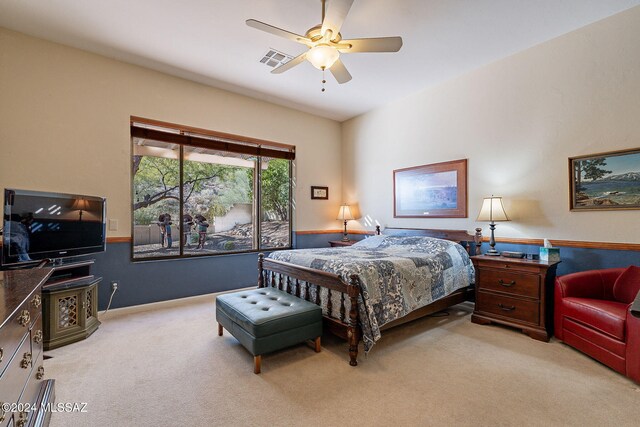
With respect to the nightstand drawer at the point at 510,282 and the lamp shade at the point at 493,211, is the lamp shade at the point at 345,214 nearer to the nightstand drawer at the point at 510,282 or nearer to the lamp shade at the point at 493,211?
the lamp shade at the point at 493,211

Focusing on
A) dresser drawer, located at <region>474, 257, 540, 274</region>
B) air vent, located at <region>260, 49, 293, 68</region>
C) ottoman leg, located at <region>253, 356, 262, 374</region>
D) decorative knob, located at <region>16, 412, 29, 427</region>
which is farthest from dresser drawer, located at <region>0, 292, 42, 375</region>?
dresser drawer, located at <region>474, 257, 540, 274</region>

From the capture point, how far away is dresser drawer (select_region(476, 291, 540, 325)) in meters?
2.94

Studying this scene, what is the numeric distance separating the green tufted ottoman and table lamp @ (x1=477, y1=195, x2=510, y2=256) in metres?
2.37

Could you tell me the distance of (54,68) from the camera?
3.35 metres

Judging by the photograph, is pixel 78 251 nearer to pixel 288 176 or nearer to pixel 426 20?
pixel 288 176

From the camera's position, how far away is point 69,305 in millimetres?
2891

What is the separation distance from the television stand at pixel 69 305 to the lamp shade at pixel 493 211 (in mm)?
4486

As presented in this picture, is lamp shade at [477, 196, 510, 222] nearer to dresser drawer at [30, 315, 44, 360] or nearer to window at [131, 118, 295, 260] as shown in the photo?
window at [131, 118, 295, 260]

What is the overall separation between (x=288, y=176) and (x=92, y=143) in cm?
291

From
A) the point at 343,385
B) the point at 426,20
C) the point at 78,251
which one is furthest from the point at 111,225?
the point at 426,20

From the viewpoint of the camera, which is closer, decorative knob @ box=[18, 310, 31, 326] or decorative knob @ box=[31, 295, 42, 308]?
decorative knob @ box=[18, 310, 31, 326]

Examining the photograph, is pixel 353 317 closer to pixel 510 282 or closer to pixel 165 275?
pixel 510 282

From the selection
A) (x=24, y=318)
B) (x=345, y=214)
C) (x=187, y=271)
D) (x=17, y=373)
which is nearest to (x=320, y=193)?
(x=345, y=214)

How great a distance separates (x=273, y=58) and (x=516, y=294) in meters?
3.90
